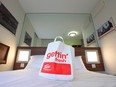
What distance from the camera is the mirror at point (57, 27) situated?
206 centimetres

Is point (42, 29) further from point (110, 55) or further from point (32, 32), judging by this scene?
point (110, 55)

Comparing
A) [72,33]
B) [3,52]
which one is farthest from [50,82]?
[72,33]

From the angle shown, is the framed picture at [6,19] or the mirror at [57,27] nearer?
the framed picture at [6,19]

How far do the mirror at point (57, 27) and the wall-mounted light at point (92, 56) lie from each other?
0.32 m

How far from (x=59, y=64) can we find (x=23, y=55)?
4.36 ft

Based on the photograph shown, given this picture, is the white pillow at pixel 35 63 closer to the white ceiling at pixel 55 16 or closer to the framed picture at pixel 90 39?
the white ceiling at pixel 55 16

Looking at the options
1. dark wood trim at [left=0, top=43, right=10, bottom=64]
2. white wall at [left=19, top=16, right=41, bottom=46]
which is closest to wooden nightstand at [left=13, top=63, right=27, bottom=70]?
dark wood trim at [left=0, top=43, right=10, bottom=64]

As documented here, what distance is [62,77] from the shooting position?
0.56m

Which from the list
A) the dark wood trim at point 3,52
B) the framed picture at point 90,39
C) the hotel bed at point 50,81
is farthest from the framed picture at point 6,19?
the framed picture at point 90,39

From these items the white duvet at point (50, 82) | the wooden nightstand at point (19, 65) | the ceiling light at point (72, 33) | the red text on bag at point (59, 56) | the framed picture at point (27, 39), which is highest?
the ceiling light at point (72, 33)

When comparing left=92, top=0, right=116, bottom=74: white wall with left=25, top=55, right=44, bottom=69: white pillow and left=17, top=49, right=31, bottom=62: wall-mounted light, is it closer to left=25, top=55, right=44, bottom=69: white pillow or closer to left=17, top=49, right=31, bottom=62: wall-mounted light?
left=25, top=55, right=44, bottom=69: white pillow

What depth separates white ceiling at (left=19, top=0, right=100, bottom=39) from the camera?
1.85 metres

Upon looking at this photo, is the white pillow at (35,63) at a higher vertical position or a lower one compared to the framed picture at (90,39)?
lower

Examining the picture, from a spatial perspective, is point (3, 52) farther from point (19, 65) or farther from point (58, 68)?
point (58, 68)
